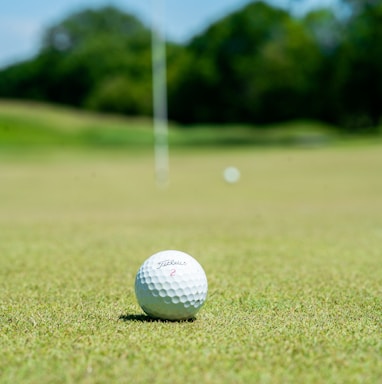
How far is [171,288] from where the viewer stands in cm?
403

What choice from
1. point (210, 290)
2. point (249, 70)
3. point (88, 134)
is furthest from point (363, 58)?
point (210, 290)

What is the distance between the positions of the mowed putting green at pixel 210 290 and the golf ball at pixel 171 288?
100mm

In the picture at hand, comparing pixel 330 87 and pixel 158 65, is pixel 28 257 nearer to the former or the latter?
pixel 158 65

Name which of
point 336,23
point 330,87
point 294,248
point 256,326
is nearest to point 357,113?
point 330,87

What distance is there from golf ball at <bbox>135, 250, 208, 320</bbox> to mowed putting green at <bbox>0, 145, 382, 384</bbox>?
0.10 m

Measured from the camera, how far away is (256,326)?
152 inches

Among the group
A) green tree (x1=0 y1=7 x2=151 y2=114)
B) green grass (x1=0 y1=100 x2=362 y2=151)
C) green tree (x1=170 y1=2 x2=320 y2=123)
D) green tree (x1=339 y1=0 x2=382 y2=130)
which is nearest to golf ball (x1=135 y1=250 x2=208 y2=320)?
green grass (x1=0 y1=100 x2=362 y2=151)

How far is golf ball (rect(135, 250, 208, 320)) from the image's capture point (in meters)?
4.00

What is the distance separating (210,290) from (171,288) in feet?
4.22

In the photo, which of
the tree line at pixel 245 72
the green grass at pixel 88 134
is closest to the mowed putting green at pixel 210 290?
the green grass at pixel 88 134

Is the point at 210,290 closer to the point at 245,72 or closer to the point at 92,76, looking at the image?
the point at 245,72

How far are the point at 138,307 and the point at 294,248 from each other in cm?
351

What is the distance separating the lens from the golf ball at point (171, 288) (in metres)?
4.00

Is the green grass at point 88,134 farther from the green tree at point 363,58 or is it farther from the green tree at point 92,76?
the green tree at point 92,76
